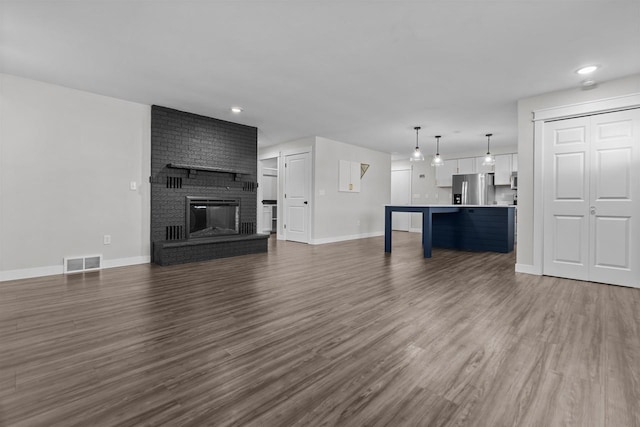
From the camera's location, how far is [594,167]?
146 inches

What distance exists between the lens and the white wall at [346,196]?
279 inches

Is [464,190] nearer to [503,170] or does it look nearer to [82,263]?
[503,170]

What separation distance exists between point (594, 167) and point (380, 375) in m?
3.92

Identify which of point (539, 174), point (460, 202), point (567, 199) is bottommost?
point (567, 199)

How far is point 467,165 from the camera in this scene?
860 centimetres

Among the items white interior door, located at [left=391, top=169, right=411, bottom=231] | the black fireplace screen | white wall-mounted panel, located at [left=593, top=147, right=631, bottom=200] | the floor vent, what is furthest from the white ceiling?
white interior door, located at [left=391, top=169, right=411, bottom=231]

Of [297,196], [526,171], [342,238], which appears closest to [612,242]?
[526,171]

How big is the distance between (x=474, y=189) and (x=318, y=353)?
7.88 meters

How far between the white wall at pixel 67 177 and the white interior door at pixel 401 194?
7484 millimetres

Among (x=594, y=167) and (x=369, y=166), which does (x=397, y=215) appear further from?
(x=594, y=167)

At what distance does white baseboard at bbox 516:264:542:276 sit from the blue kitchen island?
4.61ft

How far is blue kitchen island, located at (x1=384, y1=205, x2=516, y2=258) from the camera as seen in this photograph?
227 inches

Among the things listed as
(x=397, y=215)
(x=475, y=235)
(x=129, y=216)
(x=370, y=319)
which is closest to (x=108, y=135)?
(x=129, y=216)

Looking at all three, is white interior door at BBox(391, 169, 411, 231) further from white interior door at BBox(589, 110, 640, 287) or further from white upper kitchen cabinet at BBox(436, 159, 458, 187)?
white interior door at BBox(589, 110, 640, 287)
